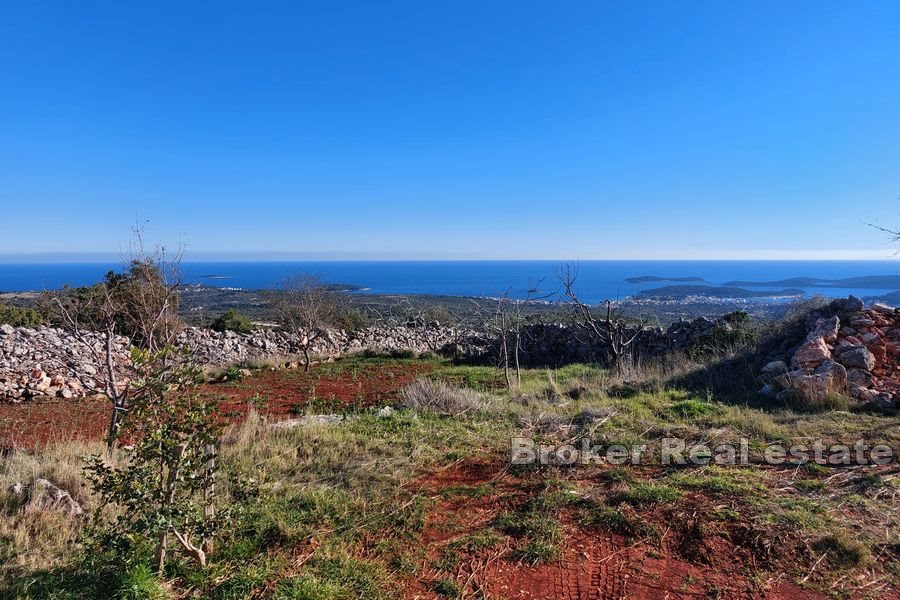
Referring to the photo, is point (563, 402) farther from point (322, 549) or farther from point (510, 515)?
point (322, 549)

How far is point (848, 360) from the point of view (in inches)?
268

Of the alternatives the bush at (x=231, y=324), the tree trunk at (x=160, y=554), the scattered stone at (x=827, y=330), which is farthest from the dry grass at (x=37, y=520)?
the bush at (x=231, y=324)

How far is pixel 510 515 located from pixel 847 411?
17.1ft

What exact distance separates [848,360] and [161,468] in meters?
8.84

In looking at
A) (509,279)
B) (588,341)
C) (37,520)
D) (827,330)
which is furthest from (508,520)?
(509,279)

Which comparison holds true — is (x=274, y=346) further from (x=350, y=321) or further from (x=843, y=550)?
(x=843, y=550)

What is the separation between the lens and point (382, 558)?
2787 mm

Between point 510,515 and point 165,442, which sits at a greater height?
point 165,442

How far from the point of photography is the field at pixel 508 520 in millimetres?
2488

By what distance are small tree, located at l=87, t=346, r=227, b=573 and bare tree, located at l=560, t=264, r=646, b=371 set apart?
8371mm

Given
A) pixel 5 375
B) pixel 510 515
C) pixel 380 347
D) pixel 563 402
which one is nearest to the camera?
pixel 510 515

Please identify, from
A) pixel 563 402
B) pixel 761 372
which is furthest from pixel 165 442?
pixel 761 372

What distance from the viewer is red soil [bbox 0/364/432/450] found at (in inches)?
242

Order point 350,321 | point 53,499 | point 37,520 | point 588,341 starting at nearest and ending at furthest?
point 37,520, point 53,499, point 588,341, point 350,321
